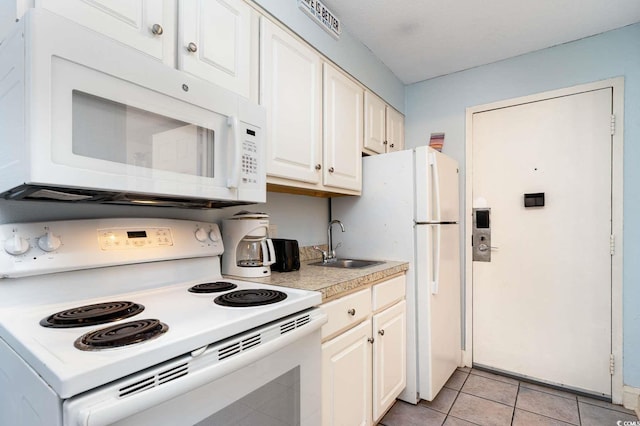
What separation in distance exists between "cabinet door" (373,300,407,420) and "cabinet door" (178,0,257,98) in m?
1.38

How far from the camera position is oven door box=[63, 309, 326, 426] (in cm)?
60

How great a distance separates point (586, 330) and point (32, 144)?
3097 mm

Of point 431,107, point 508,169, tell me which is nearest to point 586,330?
point 508,169

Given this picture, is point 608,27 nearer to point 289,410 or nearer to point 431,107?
point 431,107

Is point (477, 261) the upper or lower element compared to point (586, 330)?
upper

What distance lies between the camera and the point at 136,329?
76cm

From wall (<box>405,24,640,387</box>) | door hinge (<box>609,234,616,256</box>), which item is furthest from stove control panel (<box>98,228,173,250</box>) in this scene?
door hinge (<box>609,234,616,256</box>)

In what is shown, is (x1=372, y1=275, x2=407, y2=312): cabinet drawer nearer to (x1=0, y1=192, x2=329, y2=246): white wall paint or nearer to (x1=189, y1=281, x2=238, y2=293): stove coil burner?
(x1=0, y1=192, x2=329, y2=246): white wall paint

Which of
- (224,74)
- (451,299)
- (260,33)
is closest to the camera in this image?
(224,74)

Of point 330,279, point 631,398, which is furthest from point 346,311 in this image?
point 631,398

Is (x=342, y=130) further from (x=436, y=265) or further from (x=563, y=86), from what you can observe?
(x=563, y=86)

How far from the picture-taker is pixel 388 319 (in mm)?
1850

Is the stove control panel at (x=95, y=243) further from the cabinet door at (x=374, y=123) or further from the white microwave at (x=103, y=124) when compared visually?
the cabinet door at (x=374, y=123)

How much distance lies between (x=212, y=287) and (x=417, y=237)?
1.34 meters
